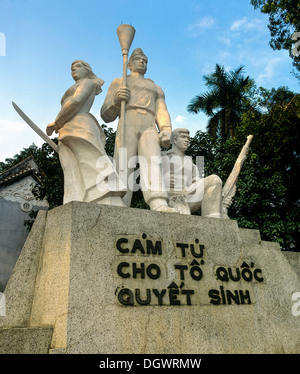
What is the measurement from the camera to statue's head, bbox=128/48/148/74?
5.32 m

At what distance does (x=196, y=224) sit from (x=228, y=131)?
16833 millimetres

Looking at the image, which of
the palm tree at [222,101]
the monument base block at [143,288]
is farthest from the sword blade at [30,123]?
the palm tree at [222,101]

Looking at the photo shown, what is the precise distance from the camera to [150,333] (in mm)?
3250

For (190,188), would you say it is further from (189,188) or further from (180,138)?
(180,138)

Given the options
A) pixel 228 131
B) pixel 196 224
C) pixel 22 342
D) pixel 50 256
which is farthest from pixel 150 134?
pixel 228 131

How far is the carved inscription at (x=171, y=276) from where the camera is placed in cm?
344

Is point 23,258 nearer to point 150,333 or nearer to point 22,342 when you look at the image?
point 22,342

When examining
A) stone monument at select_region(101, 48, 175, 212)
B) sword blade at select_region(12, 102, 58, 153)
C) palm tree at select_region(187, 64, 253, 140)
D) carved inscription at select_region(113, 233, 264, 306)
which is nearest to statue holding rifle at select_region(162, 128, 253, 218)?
stone monument at select_region(101, 48, 175, 212)

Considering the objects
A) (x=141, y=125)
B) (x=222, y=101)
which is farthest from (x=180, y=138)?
(x=222, y=101)

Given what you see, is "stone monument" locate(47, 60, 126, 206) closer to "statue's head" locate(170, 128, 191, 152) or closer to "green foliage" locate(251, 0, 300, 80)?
"statue's head" locate(170, 128, 191, 152)

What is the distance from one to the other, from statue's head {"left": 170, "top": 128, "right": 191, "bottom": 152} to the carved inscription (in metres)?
1.57

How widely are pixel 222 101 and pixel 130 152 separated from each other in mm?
17257

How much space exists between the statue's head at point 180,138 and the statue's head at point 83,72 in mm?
1181

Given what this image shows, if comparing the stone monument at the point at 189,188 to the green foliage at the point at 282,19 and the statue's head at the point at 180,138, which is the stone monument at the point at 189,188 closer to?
the statue's head at the point at 180,138
